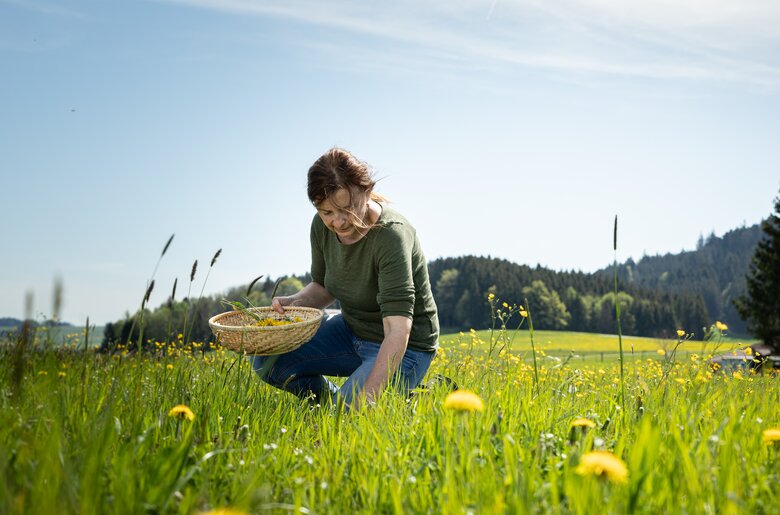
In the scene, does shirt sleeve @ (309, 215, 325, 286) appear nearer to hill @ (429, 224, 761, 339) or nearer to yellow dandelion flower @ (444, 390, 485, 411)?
yellow dandelion flower @ (444, 390, 485, 411)

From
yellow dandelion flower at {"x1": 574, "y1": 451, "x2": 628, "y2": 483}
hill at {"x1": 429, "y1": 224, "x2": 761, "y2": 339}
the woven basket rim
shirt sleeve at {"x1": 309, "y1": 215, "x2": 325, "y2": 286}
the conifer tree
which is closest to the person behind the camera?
yellow dandelion flower at {"x1": 574, "y1": 451, "x2": 628, "y2": 483}

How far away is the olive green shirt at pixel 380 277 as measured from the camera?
3895 millimetres

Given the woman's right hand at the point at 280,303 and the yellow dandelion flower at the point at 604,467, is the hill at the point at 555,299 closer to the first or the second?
the woman's right hand at the point at 280,303

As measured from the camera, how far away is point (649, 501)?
1.81 metres

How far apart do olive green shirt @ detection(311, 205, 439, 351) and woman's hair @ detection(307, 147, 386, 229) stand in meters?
0.24

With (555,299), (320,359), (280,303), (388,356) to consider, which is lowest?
(320,359)

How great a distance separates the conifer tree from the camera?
27.6 m

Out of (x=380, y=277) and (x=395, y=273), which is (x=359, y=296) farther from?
(x=395, y=273)

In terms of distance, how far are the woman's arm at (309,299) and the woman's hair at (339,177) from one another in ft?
3.70

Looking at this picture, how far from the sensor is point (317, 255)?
477 centimetres

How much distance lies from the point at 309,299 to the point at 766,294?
98.7ft

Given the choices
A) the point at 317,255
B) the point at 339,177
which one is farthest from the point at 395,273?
the point at 317,255

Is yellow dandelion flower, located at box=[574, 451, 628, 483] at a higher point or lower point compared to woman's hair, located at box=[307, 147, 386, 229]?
lower

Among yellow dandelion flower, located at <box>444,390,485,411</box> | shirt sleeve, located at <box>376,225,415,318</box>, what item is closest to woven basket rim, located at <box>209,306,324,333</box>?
shirt sleeve, located at <box>376,225,415,318</box>
